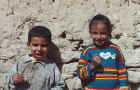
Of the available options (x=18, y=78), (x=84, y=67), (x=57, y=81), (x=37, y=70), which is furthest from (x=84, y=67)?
(x=18, y=78)

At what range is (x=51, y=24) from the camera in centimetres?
293

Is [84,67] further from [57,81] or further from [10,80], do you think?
[10,80]

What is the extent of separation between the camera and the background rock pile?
2.85 m

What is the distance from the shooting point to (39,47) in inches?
102

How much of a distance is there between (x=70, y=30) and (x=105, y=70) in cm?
57

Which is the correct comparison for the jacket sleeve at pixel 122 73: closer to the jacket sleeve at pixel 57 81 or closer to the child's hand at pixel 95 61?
the child's hand at pixel 95 61

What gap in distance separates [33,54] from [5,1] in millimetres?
771

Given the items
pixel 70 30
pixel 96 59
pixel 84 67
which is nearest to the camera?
pixel 96 59

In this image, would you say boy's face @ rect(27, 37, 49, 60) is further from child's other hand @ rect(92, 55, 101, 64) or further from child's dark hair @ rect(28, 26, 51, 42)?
child's other hand @ rect(92, 55, 101, 64)

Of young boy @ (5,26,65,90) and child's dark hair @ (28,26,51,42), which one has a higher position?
child's dark hair @ (28,26,51,42)

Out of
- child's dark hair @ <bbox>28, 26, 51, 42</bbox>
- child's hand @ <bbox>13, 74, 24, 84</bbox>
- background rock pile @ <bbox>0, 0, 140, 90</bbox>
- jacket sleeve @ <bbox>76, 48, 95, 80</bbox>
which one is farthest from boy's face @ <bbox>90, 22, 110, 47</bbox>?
child's hand @ <bbox>13, 74, 24, 84</bbox>

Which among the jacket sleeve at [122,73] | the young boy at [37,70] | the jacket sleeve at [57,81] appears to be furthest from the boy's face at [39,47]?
the jacket sleeve at [122,73]

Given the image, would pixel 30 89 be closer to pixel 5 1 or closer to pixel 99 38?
pixel 99 38

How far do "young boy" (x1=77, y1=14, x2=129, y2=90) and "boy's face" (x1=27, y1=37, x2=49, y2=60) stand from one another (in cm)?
35
